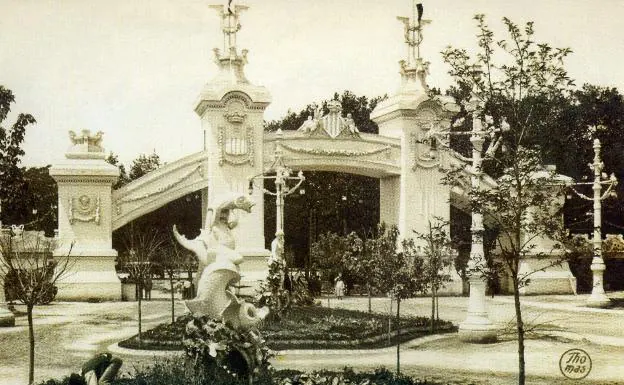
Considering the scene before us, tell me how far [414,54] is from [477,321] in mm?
20111

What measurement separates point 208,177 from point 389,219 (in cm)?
867

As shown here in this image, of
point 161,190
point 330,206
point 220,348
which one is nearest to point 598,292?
point 161,190

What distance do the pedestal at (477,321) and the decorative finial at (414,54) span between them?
18.7m

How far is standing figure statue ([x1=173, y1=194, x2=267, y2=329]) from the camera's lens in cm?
1086

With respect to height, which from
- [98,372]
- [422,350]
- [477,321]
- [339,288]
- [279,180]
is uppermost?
[279,180]

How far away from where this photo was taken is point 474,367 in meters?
15.8

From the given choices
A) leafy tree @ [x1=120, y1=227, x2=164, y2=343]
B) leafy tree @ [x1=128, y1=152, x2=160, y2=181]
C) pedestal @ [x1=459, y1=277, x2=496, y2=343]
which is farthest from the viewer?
leafy tree @ [x1=128, y1=152, x2=160, y2=181]

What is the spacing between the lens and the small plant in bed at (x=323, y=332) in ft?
59.1

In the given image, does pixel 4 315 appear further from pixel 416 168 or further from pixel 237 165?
pixel 416 168

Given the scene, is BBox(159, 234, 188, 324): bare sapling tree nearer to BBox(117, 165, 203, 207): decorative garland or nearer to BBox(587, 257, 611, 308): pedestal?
BBox(117, 165, 203, 207): decorative garland

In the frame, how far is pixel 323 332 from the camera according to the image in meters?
19.6

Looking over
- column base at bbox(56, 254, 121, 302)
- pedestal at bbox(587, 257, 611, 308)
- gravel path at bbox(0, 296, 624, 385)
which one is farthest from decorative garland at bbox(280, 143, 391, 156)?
pedestal at bbox(587, 257, 611, 308)

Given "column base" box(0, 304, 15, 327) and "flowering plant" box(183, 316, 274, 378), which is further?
"column base" box(0, 304, 15, 327)

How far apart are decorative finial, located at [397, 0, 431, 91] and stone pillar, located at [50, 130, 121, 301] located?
13.2 m
